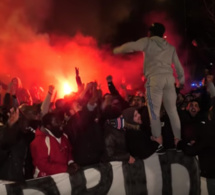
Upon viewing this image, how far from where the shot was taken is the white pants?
4484 millimetres

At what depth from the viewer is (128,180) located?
444cm

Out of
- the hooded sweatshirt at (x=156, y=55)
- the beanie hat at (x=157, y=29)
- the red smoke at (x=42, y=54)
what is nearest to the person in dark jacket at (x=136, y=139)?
the hooded sweatshirt at (x=156, y=55)

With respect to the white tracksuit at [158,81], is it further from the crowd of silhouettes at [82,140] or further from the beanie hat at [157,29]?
the crowd of silhouettes at [82,140]

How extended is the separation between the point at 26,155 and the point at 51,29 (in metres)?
9.48

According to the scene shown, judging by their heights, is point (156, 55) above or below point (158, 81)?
above

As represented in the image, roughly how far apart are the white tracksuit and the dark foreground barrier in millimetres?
440

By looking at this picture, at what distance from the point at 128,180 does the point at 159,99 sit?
117cm

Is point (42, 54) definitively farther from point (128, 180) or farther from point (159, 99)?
point (128, 180)

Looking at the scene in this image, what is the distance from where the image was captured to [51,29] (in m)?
13.0

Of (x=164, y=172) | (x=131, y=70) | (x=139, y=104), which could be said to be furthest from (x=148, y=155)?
(x=131, y=70)

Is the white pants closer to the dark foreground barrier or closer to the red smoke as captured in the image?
the dark foreground barrier

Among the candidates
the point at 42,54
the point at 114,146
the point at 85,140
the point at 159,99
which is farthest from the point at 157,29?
the point at 42,54

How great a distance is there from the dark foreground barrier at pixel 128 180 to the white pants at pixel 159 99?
40cm

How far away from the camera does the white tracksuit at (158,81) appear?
4.49 m
